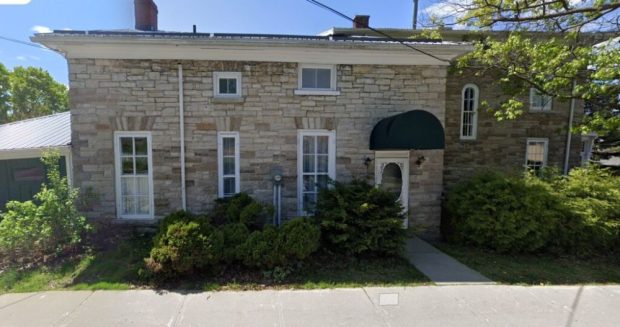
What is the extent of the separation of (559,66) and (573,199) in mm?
3347

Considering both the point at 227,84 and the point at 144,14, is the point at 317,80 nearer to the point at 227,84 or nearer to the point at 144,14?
the point at 227,84

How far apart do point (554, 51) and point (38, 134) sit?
13.8m

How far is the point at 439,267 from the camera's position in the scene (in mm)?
5527

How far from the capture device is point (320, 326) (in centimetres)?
359

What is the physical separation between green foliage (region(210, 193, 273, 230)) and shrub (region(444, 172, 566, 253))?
4.57 m

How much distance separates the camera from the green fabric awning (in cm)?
624

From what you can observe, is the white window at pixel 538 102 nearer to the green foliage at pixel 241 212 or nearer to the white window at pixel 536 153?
the white window at pixel 536 153

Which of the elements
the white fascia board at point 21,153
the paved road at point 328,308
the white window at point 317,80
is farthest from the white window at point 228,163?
the white fascia board at point 21,153

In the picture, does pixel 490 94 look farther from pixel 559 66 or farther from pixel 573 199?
pixel 573 199

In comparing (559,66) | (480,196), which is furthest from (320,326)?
(559,66)

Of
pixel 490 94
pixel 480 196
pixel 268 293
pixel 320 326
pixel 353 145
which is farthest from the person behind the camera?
pixel 490 94

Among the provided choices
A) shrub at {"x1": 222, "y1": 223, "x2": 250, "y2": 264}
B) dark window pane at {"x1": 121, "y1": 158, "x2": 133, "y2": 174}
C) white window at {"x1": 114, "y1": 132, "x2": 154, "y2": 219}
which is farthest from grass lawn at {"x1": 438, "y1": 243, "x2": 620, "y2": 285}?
dark window pane at {"x1": 121, "y1": 158, "x2": 133, "y2": 174}

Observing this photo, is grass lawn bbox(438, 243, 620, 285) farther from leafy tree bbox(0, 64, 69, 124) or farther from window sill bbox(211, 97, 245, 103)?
leafy tree bbox(0, 64, 69, 124)

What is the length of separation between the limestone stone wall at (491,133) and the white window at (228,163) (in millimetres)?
6964
